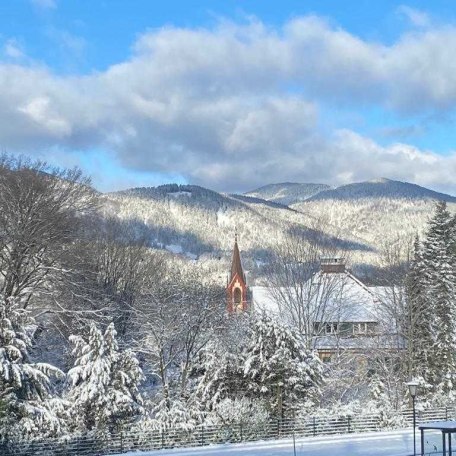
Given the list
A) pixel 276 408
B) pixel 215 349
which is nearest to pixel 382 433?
pixel 276 408

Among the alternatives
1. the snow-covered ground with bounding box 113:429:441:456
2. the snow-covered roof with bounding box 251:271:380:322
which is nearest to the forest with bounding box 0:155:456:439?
the snow-covered roof with bounding box 251:271:380:322

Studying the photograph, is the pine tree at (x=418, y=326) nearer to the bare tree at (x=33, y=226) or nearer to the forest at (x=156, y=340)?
the forest at (x=156, y=340)

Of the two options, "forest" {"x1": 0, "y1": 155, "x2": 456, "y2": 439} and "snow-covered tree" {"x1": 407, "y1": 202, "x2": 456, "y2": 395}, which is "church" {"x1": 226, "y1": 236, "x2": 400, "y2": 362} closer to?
"forest" {"x1": 0, "y1": 155, "x2": 456, "y2": 439}

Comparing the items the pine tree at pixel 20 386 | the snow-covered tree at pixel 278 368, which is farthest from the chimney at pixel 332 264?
the pine tree at pixel 20 386

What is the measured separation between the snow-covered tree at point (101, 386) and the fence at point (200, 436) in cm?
101

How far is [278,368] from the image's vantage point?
89.1 ft

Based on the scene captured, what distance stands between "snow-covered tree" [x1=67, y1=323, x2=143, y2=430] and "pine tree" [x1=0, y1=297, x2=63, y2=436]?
1150mm

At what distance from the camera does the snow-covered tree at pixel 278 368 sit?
27.1 metres

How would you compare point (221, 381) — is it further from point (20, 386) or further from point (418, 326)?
point (418, 326)

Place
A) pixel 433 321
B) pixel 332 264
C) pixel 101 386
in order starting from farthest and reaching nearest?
pixel 332 264
pixel 433 321
pixel 101 386

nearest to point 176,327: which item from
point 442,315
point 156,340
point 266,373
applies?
point 156,340

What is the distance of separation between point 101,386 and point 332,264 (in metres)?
25.8

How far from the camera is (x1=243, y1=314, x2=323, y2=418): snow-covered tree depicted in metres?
27.1

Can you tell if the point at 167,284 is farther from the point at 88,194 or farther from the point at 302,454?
the point at 302,454
